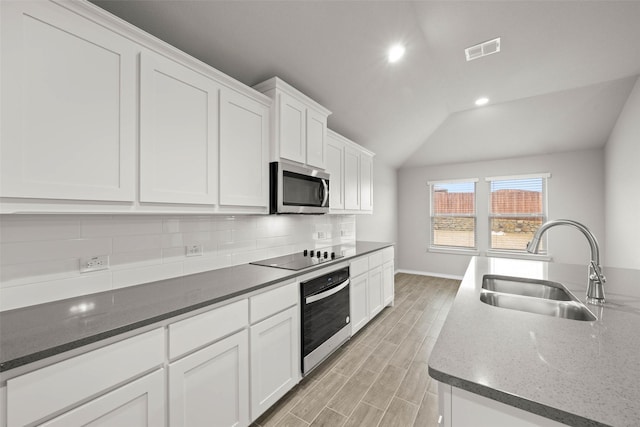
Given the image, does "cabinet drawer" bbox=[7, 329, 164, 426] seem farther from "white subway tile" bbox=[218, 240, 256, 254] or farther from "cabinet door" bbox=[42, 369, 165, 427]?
"white subway tile" bbox=[218, 240, 256, 254]

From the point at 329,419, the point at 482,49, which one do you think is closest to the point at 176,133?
the point at 329,419

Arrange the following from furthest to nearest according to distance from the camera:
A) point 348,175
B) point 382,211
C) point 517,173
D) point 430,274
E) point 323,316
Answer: point 430,274 → point 382,211 → point 517,173 → point 348,175 → point 323,316

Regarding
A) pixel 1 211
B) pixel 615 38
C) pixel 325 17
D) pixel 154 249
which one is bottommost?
pixel 154 249

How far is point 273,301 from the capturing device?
5.64ft

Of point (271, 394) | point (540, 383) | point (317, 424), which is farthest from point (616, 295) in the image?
point (271, 394)

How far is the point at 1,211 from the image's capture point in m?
0.99

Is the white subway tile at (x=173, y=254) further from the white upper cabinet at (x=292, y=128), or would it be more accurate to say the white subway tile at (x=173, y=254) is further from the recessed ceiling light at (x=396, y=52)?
the recessed ceiling light at (x=396, y=52)

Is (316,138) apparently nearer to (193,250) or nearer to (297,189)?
(297,189)

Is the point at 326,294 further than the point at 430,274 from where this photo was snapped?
No

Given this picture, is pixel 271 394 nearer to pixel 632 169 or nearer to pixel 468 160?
pixel 632 169

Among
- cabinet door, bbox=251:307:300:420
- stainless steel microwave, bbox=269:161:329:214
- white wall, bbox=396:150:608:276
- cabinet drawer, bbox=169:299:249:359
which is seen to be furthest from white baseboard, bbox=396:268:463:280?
cabinet drawer, bbox=169:299:249:359

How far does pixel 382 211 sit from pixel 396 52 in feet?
10.5

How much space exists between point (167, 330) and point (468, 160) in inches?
228

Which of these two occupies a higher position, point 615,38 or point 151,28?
point 615,38
